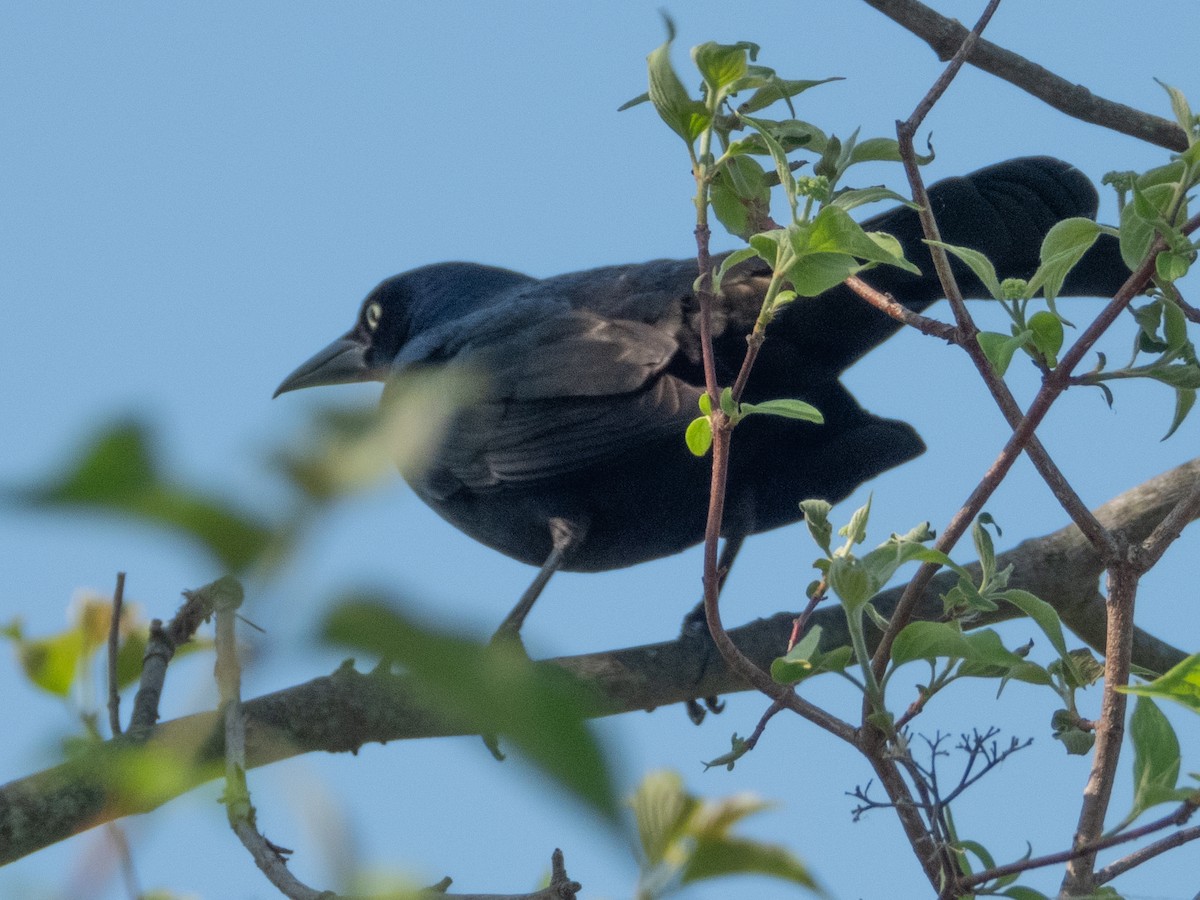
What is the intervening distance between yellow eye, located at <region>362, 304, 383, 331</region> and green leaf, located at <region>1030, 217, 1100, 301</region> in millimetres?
4540

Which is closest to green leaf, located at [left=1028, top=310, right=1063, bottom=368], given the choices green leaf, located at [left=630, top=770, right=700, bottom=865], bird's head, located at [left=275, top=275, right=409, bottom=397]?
green leaf, located at [left=630, top=770, right=700, bottom=865]

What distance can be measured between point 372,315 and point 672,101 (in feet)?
15.0

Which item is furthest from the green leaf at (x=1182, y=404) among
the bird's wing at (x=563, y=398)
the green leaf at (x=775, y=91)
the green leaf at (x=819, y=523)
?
the bird's wing at (x=563, y=398)

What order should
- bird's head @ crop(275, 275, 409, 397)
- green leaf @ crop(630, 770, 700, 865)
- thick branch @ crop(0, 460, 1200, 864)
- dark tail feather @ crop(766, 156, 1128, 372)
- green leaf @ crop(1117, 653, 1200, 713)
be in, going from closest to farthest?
1. green leaf @ crop(630, 770, 700, 865)
2. green leaf @ crop(1117, 653, 1200, 713)
3. thick branch @ crop(0, 460, 1200, 864)
4. dark tail feather @ crop(766, 156, 1128, 372)
5. bird's head @ crop(275, 275, 409, 397)

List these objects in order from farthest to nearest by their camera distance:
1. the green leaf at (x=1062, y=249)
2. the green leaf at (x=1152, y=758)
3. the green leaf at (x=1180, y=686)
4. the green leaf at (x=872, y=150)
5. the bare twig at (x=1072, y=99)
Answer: the bare twig at (x=1072, y=99) → the green leaf at (x=872, y=150) → the green leaf at (x=1062, y=249) → the green leaf at (x=1152, y=758) → the green leaf at (x=1180, y=686)

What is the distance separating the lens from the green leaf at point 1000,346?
6.05ft

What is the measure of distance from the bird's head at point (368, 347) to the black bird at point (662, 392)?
131cm

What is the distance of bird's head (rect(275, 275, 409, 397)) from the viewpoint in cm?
617

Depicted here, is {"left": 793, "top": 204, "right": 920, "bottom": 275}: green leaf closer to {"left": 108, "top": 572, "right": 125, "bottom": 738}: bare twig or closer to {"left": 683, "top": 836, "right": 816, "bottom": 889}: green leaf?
{"left": 108, "top": 572, "right": 125, "bottom": 738}: bare twig

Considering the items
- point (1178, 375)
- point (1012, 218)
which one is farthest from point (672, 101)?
point (1012, 218)

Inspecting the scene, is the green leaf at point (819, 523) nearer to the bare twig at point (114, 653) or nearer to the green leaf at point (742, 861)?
the bare twig at point (114, 653)

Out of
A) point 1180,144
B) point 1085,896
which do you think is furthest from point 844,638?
point 1085,896

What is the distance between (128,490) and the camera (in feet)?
1.08

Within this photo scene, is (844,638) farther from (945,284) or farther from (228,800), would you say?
A: (228,800)
